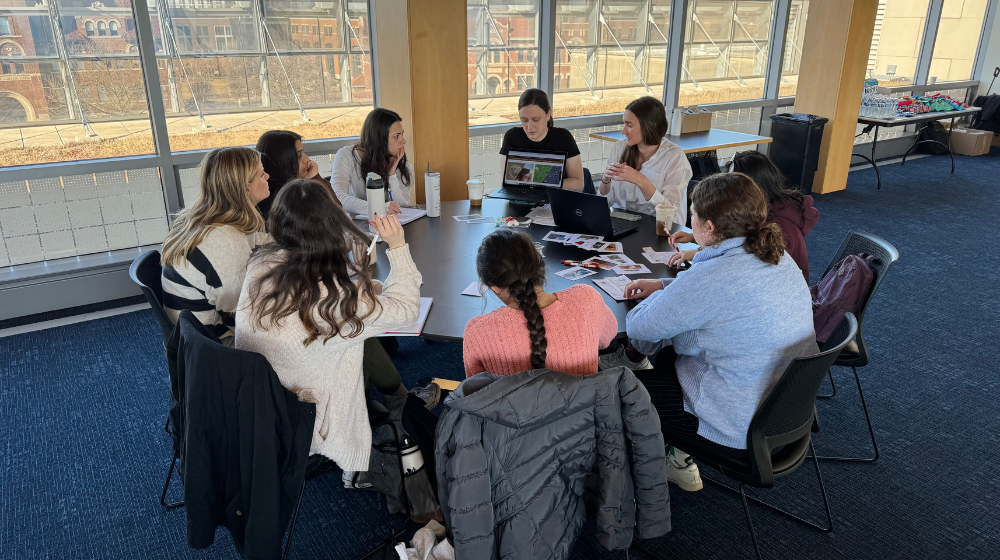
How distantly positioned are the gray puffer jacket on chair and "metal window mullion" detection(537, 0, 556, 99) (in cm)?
447

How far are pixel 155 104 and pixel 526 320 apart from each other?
347cm

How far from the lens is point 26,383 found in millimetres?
3340

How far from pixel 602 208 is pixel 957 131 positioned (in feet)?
27.2

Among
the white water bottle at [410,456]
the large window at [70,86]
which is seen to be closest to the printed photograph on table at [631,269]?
the white water bottle at [410,456]

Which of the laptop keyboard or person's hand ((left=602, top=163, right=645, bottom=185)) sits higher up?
person's hand ((left=602, top=163, right=645, bottom=185))

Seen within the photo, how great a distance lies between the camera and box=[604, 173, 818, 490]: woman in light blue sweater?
1.93m

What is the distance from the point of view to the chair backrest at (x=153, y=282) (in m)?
2.20

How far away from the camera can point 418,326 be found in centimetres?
218

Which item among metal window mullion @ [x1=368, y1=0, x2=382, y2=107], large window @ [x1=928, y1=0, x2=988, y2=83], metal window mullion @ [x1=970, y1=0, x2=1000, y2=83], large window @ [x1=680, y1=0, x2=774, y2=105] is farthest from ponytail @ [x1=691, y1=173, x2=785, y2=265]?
metal window mullion @ [x1=970, y1=0, x2=1000, y2=83]

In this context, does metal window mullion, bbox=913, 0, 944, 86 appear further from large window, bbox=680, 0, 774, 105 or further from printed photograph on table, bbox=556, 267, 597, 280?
printed photograph on table, bbox=556, 267, 597, 280

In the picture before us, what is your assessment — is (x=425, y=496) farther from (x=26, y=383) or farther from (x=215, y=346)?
(x=26, y=383)

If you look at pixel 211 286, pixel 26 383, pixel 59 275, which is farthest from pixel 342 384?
pixel 59 275

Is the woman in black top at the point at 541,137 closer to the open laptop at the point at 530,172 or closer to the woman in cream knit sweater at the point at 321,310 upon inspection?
the open laptop at the point at 530,172

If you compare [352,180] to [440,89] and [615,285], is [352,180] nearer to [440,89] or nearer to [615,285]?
[440,89]
